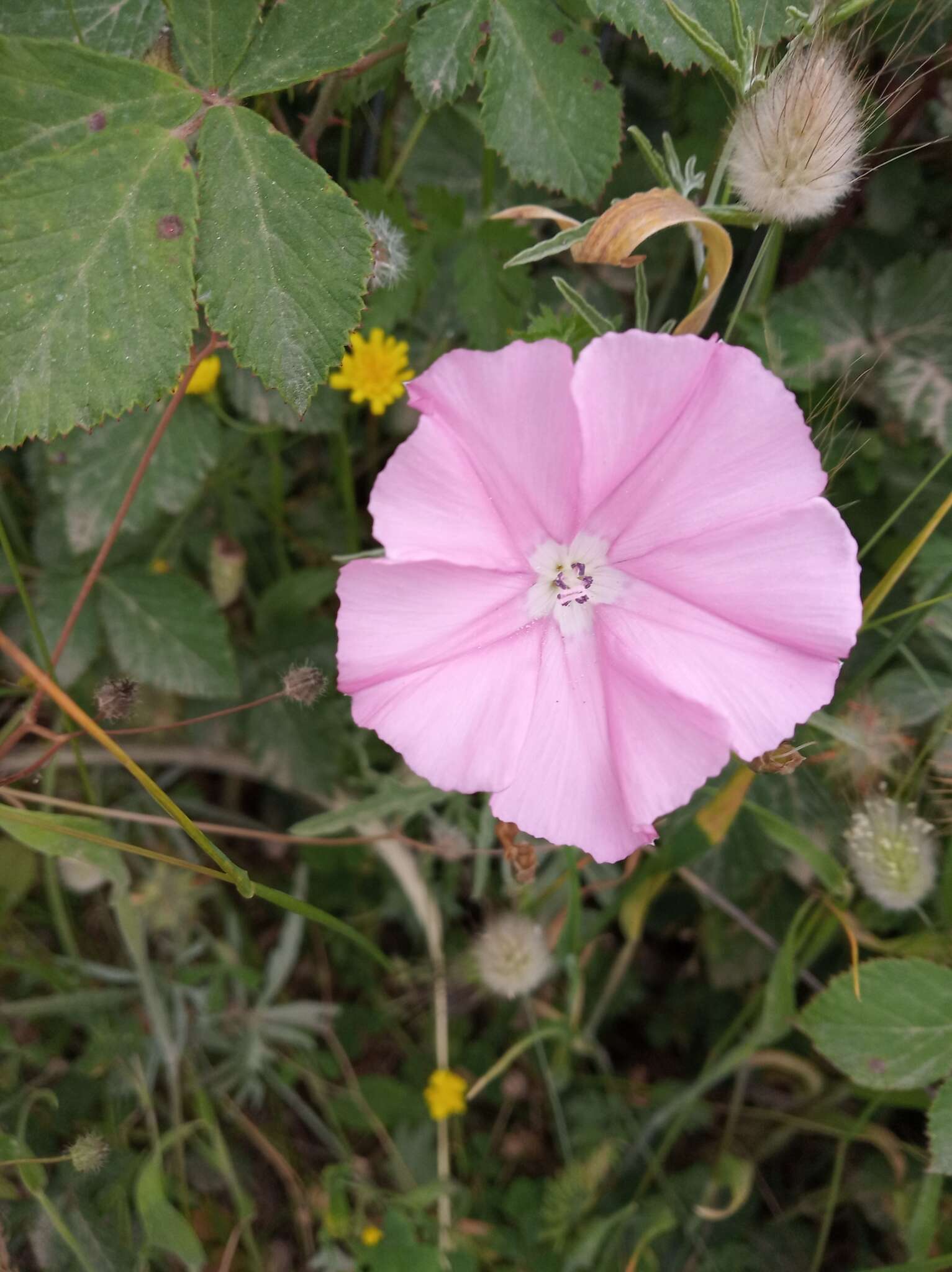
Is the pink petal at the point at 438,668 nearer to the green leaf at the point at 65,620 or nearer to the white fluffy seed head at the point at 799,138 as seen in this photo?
the white fluffy seed head at the point at 799,138

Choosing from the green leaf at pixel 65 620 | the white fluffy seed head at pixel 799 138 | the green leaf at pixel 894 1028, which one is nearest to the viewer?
the white fluffy seed head at pixel 799 138

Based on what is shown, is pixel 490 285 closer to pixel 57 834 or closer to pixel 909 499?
pixel 909 499

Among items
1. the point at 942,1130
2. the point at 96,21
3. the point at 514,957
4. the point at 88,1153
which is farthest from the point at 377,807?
the point at 96,21

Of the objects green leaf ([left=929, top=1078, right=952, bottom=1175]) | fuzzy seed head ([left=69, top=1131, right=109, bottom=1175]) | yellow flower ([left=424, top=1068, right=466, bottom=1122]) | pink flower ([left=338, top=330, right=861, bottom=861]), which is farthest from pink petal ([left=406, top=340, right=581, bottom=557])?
yellow flower ([left=424, top=1068, right=466, bottom=1122])

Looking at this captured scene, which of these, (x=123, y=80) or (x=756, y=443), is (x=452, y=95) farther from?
(x=756, y=443)

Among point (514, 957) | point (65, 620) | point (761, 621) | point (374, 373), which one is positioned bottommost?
point (514, 957)

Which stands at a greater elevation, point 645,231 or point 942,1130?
point 645,231

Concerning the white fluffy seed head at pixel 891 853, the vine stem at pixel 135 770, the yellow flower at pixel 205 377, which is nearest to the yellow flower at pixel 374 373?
the yellow flower at pixel 205 377
